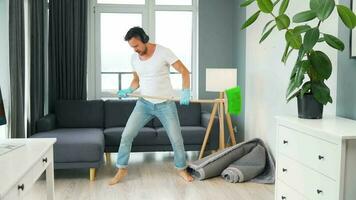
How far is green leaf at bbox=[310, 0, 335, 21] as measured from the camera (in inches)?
90.4

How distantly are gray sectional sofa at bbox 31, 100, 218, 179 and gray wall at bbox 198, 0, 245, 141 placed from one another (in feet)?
2.21

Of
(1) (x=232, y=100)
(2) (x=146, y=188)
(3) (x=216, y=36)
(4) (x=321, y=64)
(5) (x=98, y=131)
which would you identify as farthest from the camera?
(3) (x=216, y=36)

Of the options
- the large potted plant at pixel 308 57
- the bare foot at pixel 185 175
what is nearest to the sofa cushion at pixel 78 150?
the bare foot at pixel 185 175

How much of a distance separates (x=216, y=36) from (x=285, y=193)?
3.40 meters

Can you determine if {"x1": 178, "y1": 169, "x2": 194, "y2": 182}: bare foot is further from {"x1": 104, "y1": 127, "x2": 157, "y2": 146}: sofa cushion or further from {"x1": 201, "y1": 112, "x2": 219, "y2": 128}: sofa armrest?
{"x1": 201, "y1": 112, "x2": 219, "y2": 128}: sofa armrest

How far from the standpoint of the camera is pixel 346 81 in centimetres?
291

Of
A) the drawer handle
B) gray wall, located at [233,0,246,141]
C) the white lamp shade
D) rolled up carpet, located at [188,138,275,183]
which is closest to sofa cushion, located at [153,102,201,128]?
gray wall, located at [233,0,246,141]

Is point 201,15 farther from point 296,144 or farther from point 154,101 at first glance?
point 296,144

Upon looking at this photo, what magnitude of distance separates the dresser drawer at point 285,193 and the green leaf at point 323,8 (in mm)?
1096

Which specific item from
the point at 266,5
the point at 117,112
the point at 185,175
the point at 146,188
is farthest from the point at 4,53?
the point at 266,5

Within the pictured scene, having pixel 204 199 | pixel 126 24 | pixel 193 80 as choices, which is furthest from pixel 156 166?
pixel 126 24

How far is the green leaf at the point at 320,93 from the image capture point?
8.61ft

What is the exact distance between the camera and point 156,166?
4.77 m

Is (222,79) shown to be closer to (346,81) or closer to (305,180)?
(346,81)
